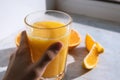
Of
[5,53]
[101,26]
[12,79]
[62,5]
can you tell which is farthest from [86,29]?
[12,79]

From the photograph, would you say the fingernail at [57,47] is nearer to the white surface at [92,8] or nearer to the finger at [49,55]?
the finger at [49,55]

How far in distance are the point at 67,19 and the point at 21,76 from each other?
0.22m

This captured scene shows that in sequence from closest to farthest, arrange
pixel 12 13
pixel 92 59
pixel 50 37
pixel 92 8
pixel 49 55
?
pixel 49 55, pixel 50 37, pixel 92 59, pixel 12 13, pixel 92 8

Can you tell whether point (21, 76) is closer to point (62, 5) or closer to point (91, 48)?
point (91, 48)

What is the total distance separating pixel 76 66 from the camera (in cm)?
74

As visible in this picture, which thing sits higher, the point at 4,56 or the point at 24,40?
the point at 24,40

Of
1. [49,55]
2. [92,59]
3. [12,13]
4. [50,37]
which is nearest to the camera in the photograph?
[49,55]

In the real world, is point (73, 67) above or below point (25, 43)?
below

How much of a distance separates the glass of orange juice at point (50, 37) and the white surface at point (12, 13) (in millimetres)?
190

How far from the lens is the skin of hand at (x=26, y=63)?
19.3 inches

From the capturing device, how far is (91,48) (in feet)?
2.47

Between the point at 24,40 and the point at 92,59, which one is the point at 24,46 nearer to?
the point at 24,40

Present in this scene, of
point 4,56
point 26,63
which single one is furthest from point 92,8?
point 26,63

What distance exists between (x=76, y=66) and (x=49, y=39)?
18 cm
